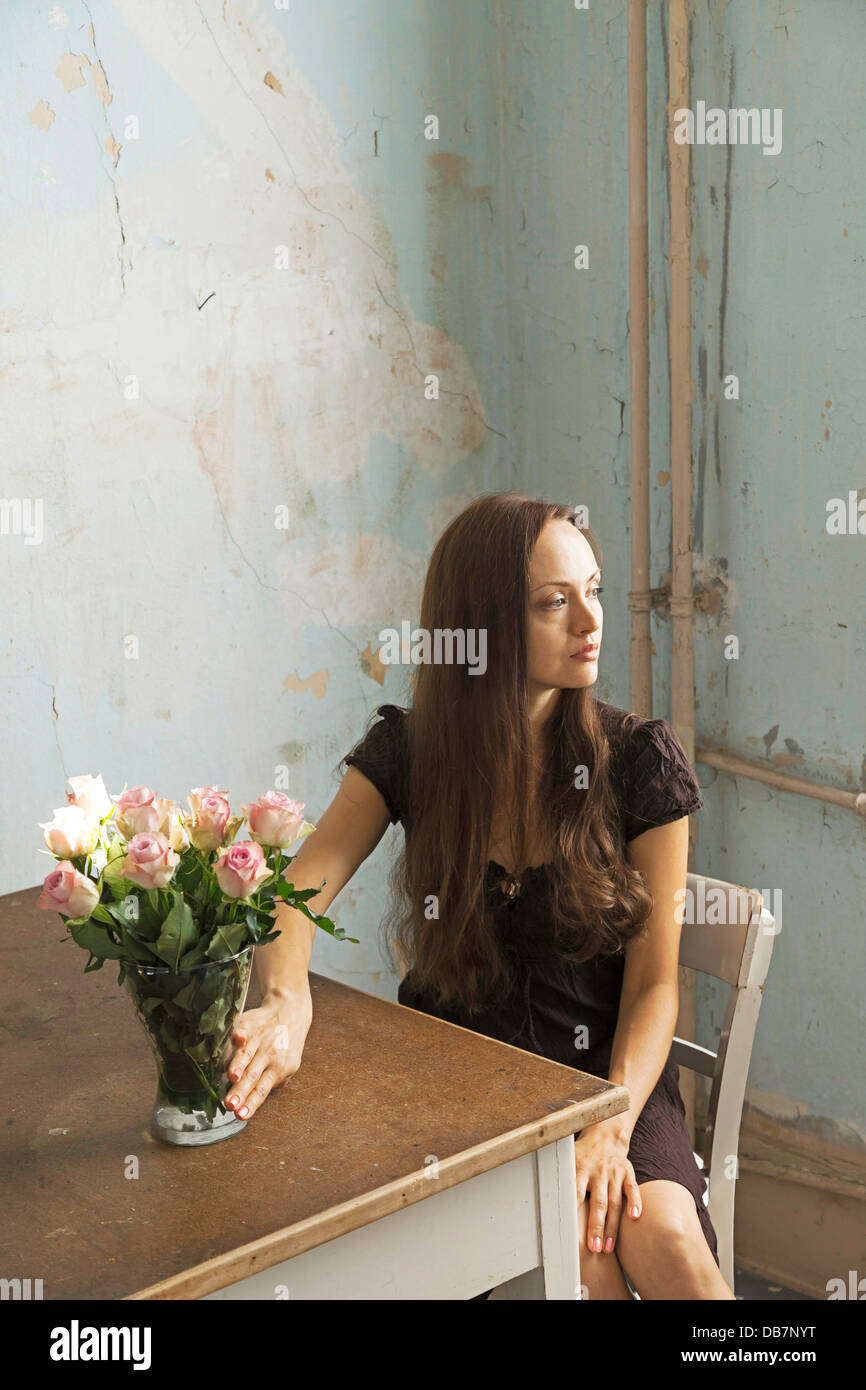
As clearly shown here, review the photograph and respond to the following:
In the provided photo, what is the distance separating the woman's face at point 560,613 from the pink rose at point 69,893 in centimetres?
81

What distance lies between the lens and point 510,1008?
1.93 meters

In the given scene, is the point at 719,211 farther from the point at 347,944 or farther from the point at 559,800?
the point at 347,944

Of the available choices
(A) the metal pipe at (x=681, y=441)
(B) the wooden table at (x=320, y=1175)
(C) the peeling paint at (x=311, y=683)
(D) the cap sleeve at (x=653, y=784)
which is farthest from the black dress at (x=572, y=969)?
(C) the peeling paint at (x=311, y=683)

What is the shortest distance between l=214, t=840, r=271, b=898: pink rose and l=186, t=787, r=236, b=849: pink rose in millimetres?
28

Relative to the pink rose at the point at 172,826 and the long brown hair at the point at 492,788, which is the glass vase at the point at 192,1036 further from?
the long brown hair at the point at 492,788

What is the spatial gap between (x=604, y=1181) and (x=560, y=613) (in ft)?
2.45

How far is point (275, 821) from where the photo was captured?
1.35 meters

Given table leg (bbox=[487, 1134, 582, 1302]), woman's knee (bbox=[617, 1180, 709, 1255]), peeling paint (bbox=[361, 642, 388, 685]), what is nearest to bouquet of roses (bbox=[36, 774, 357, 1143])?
table leg (bbox=[487, 1134, 582, 1302])

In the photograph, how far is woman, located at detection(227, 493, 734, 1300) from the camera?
1875mm

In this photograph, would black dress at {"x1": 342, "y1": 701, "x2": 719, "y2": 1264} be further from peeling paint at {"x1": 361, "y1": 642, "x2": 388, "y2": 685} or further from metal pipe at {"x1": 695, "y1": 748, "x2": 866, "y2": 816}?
peeling paint at {"x1": 361, "y1": 642, "x2": 388, "y2": 685}

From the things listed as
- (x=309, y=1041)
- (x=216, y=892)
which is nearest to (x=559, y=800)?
(x=309, y=1041)

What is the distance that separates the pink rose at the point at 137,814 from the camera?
1.32m

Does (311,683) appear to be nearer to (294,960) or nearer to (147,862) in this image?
(294,960)
